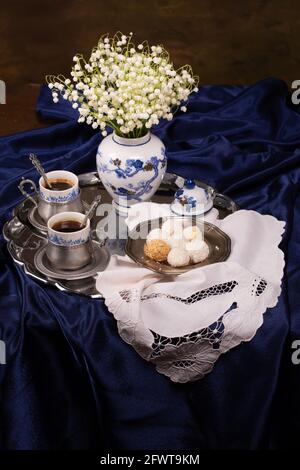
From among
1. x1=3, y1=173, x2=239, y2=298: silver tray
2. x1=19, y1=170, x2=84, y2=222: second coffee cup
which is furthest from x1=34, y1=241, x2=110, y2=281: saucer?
x1=19, y1=170, x2=84, y2=222: second coffee cup

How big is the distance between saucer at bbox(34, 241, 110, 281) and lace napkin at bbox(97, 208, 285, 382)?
3 centimetres

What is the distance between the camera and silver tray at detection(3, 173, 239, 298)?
155 cm

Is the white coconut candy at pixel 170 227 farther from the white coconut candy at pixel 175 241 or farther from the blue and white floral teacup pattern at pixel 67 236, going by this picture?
the blue and white floral teacup pattern at pixel 67 236

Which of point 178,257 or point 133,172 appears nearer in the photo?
point 178,257

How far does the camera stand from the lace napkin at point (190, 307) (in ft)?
4.74

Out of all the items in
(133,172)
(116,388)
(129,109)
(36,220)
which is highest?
(129,109)

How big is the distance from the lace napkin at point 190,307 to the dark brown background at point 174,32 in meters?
1.10

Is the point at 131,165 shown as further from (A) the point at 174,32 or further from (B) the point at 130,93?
(A) the point at 174,32

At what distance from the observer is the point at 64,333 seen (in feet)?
4.88

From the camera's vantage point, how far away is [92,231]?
174cm

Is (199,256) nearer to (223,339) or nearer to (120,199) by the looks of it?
(223,339)

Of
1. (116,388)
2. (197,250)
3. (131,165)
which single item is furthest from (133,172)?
(116,388)

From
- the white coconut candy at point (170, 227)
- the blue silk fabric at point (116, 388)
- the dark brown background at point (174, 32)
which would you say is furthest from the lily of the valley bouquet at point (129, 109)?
the dark brown background at point (174, 32)

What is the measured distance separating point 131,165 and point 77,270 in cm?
29
